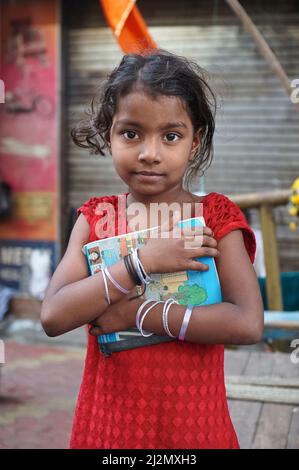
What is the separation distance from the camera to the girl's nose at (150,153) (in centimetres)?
141

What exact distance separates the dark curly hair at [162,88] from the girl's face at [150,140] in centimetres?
3

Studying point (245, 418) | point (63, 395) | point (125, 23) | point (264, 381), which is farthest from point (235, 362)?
point (125, 23)

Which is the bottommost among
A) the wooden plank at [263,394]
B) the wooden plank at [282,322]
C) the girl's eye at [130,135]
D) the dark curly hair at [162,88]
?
the wooden plank at [263,394]

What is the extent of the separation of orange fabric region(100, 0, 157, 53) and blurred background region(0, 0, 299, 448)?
6.00ft

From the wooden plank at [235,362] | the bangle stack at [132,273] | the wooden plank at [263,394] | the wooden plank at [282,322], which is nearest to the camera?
the bangle stack at [132,273]

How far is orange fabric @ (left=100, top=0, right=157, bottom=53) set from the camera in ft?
11.1

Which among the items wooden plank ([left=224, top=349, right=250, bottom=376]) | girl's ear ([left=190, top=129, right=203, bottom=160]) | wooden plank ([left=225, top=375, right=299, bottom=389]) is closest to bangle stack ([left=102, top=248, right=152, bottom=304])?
girl's ear ([left=190, top=129, right=203, bottom=160])

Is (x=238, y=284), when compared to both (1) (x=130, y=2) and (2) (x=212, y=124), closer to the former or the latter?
(2) (x=212, y=124)

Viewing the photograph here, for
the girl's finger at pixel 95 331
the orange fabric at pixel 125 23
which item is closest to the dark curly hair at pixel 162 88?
the girl's finger at pixel 95 331

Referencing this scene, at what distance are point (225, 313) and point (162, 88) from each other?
546 millimetres

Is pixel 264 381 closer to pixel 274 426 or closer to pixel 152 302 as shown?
pixel 274 426

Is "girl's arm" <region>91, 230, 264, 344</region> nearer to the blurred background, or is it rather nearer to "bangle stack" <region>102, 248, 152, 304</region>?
"bangle stack" <region>102, 248, 152, 304</region>

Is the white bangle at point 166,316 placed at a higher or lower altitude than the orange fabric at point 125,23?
lower

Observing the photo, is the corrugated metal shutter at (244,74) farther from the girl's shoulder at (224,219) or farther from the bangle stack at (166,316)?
the bangle stack at (166,316)
